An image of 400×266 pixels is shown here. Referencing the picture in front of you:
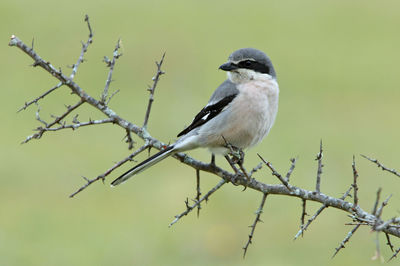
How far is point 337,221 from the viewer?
35.1 feet

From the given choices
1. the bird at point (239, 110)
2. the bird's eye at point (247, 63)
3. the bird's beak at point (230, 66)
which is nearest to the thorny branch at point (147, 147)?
the bird at point (239, 110)

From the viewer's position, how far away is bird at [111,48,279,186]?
5242mm

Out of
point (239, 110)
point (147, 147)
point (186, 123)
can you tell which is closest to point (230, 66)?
point (239, 110)

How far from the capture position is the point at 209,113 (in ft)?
17.7

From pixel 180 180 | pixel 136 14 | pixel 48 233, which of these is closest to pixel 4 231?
pixel 48 233

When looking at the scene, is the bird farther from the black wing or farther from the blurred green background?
the blurred green background

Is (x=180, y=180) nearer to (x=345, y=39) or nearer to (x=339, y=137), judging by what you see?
(x=339, y=137)

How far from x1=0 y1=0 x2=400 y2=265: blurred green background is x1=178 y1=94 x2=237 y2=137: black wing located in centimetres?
428

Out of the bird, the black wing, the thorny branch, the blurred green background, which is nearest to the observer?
the thorny branch

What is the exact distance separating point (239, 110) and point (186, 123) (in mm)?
8481

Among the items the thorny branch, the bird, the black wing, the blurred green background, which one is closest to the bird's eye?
the bird

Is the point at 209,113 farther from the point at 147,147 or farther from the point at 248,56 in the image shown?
the point at 147,147

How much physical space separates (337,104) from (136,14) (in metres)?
9.12

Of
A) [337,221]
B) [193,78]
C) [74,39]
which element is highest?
[74,39]
